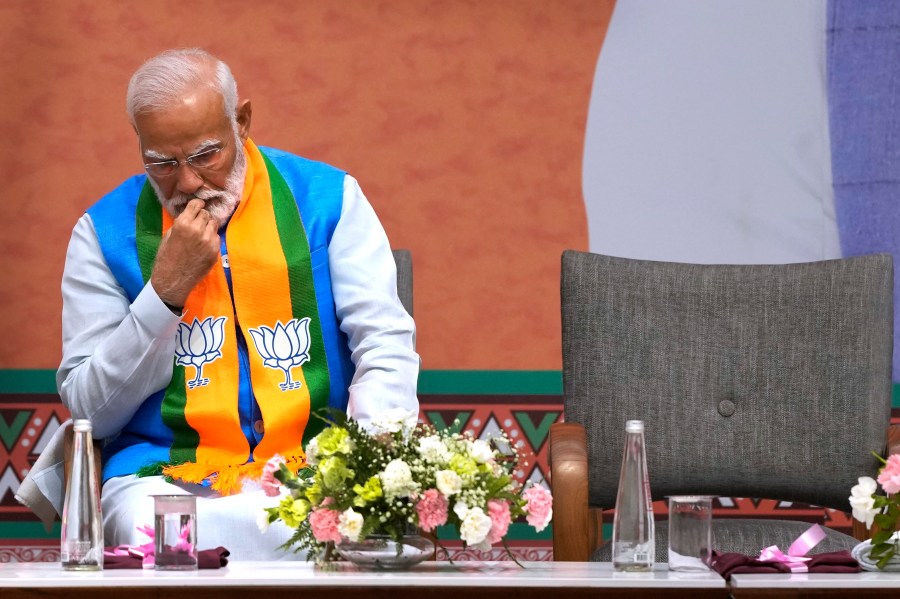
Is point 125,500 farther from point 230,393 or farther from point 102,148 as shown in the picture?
point 102,148

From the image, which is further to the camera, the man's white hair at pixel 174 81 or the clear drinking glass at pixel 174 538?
the man's white hair at pixel 174 81

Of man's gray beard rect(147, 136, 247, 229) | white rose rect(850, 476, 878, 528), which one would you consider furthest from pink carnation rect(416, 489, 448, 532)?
man's gray beard rect(147, 136, 247, 229)

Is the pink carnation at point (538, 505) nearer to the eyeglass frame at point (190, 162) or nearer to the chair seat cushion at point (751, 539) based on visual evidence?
the chair seat cushion at point (751, 539)

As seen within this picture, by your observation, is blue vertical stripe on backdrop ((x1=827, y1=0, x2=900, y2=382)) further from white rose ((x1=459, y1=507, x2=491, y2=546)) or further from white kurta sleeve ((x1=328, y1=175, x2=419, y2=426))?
white rose ((x1=459, y1=507, x2=491, y2=546))

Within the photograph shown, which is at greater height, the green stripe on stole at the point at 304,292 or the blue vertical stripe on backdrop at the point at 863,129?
the blue vertical stripe on backdrop at the point at 863,129

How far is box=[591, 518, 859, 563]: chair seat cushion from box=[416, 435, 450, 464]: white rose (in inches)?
37.3

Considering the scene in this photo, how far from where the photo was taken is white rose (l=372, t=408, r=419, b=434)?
2080 mm

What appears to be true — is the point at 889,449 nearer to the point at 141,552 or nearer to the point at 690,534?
the point at 690,534

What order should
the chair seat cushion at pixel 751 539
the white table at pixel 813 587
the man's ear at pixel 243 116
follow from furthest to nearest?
the man's ear at pixel 243 116
the chair seat cushion at pixel 751 539
the white table at pixel 813 587

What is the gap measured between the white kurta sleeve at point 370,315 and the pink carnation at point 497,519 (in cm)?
90

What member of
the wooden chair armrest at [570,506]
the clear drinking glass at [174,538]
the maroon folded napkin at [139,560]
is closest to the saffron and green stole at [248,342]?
the wooden chair armrest at [570,506]

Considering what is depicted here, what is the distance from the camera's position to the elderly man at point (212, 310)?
3.04 meters

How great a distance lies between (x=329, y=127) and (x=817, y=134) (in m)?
1.45

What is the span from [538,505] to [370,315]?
115cm
